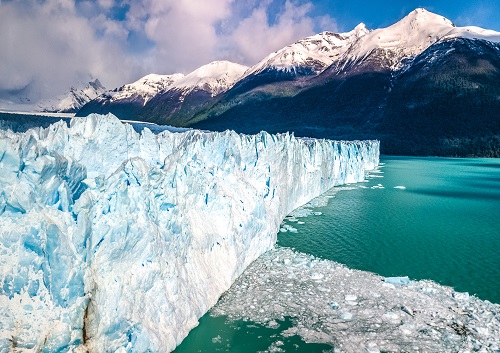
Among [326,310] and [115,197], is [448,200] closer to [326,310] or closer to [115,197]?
[326,310]

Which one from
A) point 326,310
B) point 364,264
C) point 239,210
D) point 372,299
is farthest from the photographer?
point 364,264

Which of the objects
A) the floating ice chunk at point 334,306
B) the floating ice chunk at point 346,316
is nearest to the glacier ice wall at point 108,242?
the floating ice chunk at point 334,306

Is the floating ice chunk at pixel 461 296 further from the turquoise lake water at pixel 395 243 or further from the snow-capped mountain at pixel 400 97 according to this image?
the snow-capped mountain at pixel 400 97

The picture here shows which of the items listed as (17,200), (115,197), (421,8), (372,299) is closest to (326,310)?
(372,299)

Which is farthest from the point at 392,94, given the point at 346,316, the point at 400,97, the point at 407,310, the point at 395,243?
the point at 346,316

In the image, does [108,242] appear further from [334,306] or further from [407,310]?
[407,310]
